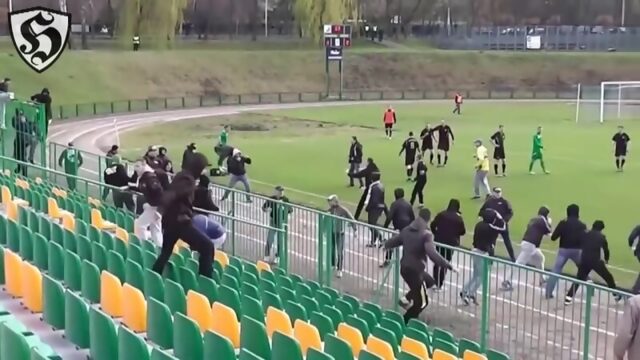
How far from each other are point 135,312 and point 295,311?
1879 millimetres

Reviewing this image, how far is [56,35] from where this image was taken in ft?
53.5

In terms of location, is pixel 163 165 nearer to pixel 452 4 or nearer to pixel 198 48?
pixel 198 48

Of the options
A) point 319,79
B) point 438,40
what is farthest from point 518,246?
point 438,40

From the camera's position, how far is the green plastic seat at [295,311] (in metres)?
9.17

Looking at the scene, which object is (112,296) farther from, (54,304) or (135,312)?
(54,304)

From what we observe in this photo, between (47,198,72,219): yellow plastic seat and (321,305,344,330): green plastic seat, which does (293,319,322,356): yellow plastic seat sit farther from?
(47,198,72,219): yellow plastic seat

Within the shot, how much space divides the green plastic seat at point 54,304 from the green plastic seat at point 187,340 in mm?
1419

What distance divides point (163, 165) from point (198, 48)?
58.5 m

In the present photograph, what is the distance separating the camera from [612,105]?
54562 millimetres

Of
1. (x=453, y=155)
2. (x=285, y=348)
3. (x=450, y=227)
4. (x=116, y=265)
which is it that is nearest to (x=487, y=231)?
(x=450, y=227)

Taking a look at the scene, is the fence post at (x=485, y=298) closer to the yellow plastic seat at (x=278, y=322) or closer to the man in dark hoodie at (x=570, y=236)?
the man in dark hoodie at (x=570, y=236)

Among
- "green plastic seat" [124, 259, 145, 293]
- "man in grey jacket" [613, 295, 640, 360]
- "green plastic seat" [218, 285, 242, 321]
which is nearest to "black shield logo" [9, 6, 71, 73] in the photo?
"green plastic seat" [124, 259, 145, 293]

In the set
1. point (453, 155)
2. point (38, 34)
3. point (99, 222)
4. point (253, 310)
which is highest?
point (38, 34)

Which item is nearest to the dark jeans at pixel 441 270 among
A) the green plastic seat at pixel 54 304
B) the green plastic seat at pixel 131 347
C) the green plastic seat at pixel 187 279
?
the green plastic seat at pixel 187 279
